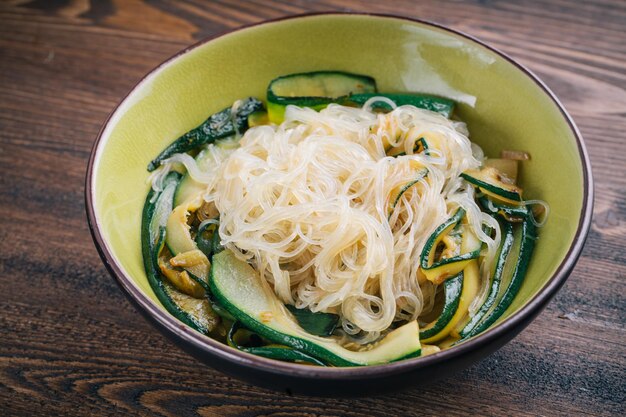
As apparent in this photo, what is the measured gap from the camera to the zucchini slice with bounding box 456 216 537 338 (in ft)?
7.54

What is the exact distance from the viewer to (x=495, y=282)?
2400mm

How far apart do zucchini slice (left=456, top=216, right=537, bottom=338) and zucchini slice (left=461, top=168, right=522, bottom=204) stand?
0.11m

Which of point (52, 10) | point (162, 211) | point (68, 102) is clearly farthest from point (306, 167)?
point (52, 10)

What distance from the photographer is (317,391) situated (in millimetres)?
2021

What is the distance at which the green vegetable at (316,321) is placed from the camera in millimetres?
2357

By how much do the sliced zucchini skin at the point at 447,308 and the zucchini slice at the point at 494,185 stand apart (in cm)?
42

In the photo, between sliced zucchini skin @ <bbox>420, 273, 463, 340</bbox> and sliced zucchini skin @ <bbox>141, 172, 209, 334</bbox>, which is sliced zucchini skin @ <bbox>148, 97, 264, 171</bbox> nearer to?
sliced zucchini skin @ <bbox>141, 172, 209, 334</bbox>

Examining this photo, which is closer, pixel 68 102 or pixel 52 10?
pixel 68 102

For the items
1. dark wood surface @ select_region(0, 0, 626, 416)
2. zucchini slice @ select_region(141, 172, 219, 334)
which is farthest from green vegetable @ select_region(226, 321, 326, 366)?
dark wood surface @ select_region(0, 0, 626, 416)

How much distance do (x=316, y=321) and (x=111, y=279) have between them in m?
1.10

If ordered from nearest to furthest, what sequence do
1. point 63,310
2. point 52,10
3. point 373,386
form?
point 373,386
point 63,310
point 52,10

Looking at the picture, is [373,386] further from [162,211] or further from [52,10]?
[52,10]

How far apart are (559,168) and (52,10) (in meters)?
3.38

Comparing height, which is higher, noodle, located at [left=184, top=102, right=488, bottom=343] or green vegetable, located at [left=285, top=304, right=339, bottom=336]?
noodle, located at [left=184, top=102, right=488, bottom=343]
